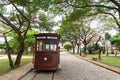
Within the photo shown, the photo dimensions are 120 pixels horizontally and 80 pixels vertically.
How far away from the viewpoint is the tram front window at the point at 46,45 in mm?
21281

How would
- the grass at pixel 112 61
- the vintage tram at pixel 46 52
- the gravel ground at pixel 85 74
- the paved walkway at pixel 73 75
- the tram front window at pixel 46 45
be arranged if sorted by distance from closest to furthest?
the paved walkway at pixel 73 75
the gravel ground at pixel 85 74
the vintage tram at pixel 46 52
the tram front window at pixel 46 45
the grass at pixel 112 61

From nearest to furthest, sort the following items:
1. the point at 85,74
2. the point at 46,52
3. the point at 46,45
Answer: the point at 85,74 < the point at 46,52 < the point at 46,45

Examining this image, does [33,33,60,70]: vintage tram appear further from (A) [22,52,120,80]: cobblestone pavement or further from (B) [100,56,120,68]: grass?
(B) [100,56,120,68]: grass

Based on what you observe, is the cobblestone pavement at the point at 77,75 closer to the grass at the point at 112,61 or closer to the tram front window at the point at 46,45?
the tram front window at the point at 46,45

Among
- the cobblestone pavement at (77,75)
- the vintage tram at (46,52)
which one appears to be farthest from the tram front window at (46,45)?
the cobblestone pavement at (77,75)

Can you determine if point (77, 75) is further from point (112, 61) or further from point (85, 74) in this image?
point (112, 61)

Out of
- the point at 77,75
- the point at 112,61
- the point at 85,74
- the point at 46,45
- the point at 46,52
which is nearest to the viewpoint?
the point at 77,75

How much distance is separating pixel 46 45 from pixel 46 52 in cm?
60

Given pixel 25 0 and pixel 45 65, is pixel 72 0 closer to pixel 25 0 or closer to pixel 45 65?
pixel 25 0

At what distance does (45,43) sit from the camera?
21281 mm

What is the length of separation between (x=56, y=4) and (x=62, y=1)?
50 cm

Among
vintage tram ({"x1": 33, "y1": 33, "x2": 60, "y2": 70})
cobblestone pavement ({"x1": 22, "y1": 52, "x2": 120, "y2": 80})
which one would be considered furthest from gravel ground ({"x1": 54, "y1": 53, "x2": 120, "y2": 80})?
vintage tram ({"x1": 33, "y1": 33, "x2": 60, "y2": 70})

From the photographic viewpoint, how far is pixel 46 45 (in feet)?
69.9

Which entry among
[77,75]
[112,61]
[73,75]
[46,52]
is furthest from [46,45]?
[112,61]
